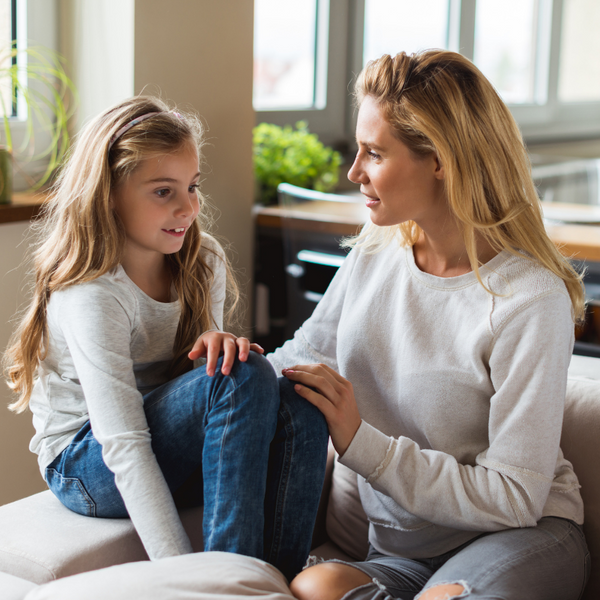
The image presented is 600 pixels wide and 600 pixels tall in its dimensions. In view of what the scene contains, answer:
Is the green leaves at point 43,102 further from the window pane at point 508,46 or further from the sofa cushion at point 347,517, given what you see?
the window pane at point 508,46

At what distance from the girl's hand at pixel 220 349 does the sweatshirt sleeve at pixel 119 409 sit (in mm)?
112

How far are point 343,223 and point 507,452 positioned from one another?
1.15 metres

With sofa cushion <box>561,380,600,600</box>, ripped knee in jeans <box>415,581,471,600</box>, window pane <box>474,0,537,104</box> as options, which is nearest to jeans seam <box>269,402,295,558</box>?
ripped knee in jeans <box>415,581,471,600</box>

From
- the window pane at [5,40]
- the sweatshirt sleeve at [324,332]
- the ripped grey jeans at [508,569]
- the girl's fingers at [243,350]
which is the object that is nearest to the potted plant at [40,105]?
the window pane at [5,40]

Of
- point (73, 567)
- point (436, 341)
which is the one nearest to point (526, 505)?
point (436, 341)

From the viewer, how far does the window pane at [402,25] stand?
9.96 ft

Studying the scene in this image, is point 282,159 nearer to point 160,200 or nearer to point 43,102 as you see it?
point 43,102

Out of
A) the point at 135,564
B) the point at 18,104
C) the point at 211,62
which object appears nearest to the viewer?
the point at 135,564

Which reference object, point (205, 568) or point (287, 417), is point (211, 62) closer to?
point (287, 417)

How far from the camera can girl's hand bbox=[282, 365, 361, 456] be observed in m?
1.09

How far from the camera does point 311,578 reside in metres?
1.03

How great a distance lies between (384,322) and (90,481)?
1.74 ft

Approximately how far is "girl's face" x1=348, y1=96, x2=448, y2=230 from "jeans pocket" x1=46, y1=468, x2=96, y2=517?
0.62 meters

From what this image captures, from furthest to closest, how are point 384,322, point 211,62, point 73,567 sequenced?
1. point 211,62
2. point 384,322
3. point 73,567
